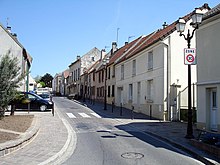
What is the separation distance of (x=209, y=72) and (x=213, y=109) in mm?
1840

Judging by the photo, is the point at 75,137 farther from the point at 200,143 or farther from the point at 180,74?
the point at 180,74

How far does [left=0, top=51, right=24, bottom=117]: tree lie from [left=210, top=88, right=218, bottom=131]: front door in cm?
938

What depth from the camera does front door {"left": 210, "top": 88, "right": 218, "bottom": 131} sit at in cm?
1440

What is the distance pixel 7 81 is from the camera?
11.9 meters

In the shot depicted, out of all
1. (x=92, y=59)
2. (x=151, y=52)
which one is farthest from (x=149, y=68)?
(x=92, y=59)

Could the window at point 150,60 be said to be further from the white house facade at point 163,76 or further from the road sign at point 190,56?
the road sign at point 190,56

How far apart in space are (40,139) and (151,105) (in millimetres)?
13788

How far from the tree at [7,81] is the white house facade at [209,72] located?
29.9 ft

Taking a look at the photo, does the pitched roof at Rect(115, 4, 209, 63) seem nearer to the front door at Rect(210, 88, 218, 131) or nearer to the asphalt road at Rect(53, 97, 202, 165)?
the front door at Rect(210, 88, 218, 131)

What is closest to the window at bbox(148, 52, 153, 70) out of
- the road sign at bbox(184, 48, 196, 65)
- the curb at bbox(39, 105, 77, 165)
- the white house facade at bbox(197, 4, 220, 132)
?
the white house facade at bbox(197, 4, 220, 132)

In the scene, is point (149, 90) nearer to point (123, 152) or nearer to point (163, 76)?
point (163, 76)

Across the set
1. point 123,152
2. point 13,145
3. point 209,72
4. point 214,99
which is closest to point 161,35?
point 209,72

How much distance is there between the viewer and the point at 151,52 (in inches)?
958

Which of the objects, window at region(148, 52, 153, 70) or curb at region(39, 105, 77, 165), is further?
window at region(148, 52, 153, 70)
